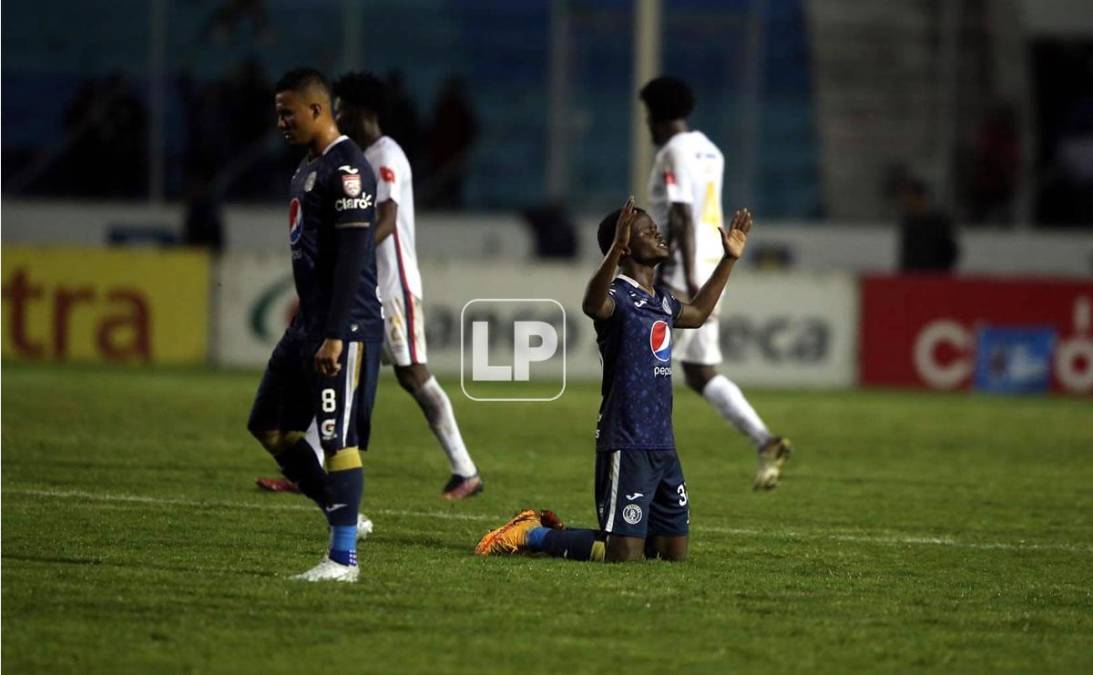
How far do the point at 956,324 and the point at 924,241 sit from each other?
2.47 meters

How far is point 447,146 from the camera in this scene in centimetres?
2322

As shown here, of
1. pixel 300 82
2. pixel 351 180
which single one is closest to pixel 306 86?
pixel 300 82

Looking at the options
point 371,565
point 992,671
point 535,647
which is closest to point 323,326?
point 371,565

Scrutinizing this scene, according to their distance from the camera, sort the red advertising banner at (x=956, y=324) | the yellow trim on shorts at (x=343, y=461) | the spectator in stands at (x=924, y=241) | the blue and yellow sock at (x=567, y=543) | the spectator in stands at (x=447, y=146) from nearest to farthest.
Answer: the yellow trim on shorts at (x=343, y=461), the blue and yellow sock at (x=567, y=543), the red advertising banner at (x=956, y=324), the spectator in stands at (x=924, y=241), the spectator in stands at (x=447, y=146)

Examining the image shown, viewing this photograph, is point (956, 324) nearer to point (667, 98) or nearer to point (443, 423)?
point (667, 98)

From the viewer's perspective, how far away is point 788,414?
16031 millimetres

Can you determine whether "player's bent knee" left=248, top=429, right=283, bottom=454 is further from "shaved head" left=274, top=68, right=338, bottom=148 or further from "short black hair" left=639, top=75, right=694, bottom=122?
"short black hair" left=639, top=75, right=694, bottom=122

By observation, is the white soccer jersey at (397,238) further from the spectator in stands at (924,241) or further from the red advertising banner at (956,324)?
the spectator in stands at (924,241)

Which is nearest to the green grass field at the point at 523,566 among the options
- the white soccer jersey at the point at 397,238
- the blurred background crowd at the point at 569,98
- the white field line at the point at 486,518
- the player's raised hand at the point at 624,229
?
the white field line at the point at 486,518

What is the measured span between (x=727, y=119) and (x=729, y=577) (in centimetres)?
1732

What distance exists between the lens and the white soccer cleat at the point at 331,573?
679cm

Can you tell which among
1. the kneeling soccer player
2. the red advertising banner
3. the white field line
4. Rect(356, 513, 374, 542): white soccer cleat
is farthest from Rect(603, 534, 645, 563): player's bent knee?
the red advertising banner

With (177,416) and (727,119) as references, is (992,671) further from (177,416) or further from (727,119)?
(727,119)

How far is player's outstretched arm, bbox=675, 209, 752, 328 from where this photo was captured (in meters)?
7.53
